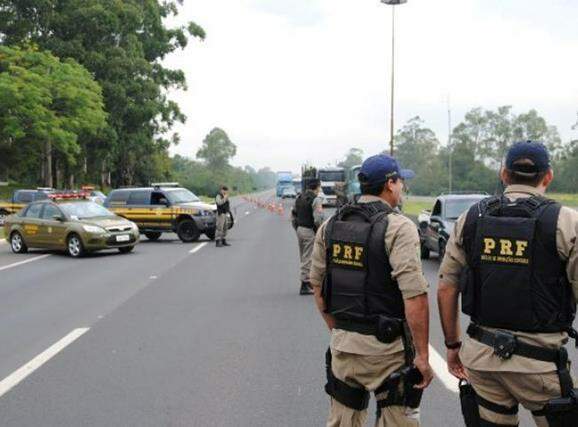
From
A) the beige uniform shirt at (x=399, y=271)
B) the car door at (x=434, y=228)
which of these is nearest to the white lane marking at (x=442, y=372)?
the beige uniform shirt at (x=399, y=271)

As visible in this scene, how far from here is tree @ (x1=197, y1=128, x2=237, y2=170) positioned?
150m

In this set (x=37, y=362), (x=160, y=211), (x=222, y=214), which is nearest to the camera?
(x=37, y=362)

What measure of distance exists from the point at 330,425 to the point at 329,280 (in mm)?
723

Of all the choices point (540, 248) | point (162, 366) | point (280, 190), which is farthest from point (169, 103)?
point (540, 248)

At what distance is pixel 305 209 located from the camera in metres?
10.2

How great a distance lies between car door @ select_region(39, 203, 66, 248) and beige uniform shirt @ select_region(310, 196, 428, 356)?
15.1 metres

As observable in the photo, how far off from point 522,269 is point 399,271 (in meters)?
0.54

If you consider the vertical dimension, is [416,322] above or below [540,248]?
below

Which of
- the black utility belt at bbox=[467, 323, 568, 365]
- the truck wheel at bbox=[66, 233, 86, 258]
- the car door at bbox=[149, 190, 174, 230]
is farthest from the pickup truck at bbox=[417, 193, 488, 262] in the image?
the black utility belt at bbox=[467, 323, 568, 365]

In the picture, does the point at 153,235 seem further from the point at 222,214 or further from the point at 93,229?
the point at 93,229

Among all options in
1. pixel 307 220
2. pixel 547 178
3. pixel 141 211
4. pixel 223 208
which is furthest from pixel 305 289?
pixel 141 211

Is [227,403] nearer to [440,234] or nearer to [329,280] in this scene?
[329,280]

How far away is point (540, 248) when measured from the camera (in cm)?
289

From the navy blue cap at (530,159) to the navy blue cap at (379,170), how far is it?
567 mm
